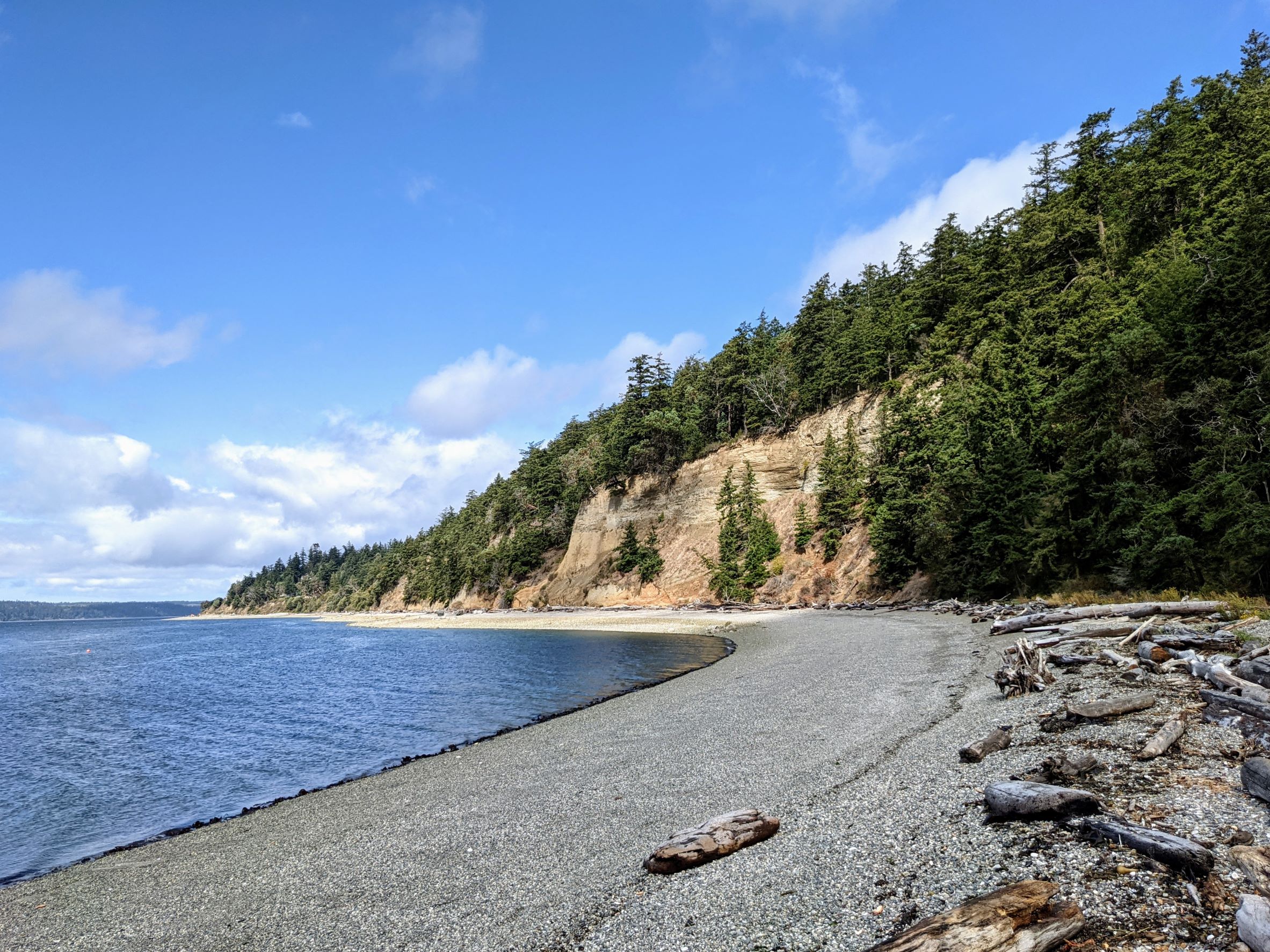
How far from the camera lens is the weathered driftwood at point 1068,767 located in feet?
22.1

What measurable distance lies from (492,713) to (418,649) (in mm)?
28310

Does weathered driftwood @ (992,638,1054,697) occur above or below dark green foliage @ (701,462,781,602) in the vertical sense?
below

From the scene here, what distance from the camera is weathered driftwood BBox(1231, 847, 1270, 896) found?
412 centimetres

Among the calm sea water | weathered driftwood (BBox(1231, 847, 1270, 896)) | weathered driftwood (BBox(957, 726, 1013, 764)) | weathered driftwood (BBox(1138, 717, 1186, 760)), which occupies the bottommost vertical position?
the calm sea water

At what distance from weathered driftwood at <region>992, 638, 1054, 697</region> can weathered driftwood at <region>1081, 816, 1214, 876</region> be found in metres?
7.57

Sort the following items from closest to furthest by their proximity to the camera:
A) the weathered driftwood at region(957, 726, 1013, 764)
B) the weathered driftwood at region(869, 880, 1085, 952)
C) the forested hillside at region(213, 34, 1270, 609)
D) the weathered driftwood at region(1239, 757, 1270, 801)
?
the weathered driftwood at region(869, 880, 1085, 952) → the weathered driftwood at region(1239, 757, 1270, 801) → the weathered driftwood at region(957, 726, 1013, 764) → the forested hillside at region(213, 34, 1270, 609)

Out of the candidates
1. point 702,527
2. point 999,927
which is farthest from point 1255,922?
point 702,527

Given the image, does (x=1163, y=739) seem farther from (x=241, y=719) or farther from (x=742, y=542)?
(x=742, y=542)

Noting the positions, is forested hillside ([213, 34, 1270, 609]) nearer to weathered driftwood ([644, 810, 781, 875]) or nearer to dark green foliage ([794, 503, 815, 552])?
dark green foliage ([794, 503, 815, 552])

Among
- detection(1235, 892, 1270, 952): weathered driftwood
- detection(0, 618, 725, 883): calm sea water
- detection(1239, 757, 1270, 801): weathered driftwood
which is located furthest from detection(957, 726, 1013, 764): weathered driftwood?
detection(0, 618, 725, 883): calm sea water

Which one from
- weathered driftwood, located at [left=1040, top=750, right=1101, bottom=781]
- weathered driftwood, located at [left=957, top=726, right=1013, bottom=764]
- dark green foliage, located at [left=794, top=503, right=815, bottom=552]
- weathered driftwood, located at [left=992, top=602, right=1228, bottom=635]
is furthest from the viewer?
dark green foliage, located at [left=794, top=503, right=815, bottom=552]

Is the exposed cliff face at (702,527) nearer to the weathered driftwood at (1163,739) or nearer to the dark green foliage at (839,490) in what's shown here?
the dark green foliage at (839,490)

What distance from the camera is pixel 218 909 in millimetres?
7684

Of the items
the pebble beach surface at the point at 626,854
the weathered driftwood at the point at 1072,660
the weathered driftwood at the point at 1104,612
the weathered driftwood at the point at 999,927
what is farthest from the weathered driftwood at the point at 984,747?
the weathered driftwood at the point at 1104,612
